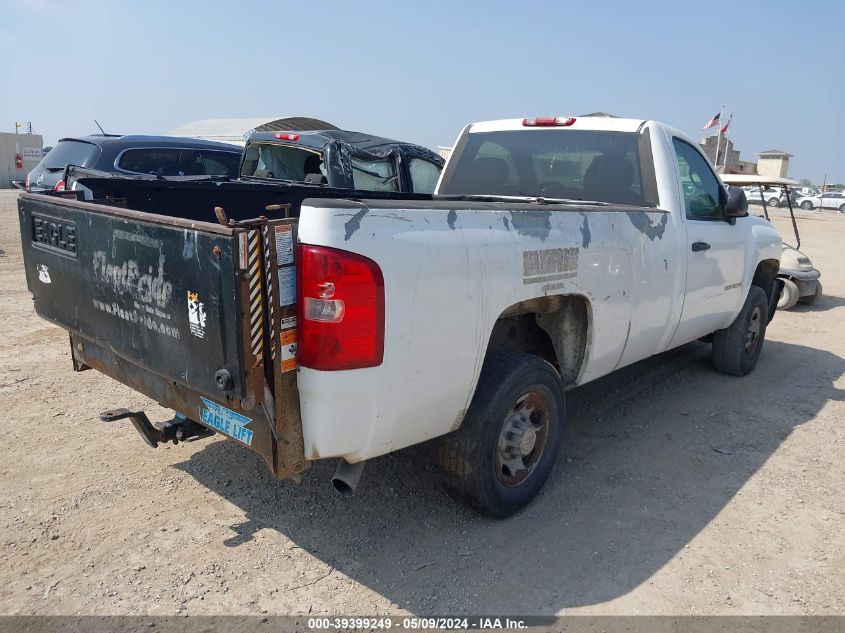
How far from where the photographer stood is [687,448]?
454 centimetres

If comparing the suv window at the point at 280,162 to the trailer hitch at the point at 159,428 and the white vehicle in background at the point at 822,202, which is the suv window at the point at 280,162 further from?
the white vehicle in background at the point at 822,202

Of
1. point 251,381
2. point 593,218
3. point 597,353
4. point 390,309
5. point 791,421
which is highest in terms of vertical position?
point 593,218

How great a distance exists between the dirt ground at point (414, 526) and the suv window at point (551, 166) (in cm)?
165

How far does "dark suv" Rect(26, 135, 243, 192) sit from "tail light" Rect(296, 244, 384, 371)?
787cm

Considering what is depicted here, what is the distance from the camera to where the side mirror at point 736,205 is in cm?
493

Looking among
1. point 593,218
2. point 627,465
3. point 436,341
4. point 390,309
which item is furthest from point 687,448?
point 390,309

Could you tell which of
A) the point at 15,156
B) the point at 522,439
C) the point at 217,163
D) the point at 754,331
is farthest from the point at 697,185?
the point at 15,156

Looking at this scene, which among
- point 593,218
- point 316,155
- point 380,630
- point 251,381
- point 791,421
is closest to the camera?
point 251,381

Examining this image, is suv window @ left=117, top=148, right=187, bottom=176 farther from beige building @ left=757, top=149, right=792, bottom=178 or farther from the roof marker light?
beige building @ left=757, top=149, right=792, bottom=178

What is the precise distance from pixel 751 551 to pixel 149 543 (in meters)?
2.89

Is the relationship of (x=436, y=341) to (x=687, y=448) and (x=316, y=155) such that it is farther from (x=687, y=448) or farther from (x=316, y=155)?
(x=316, y=155)

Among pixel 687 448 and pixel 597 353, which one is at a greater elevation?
pixel 597 353

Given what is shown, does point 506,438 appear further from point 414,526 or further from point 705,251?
point 705,251

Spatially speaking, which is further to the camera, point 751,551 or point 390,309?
point 751,551
